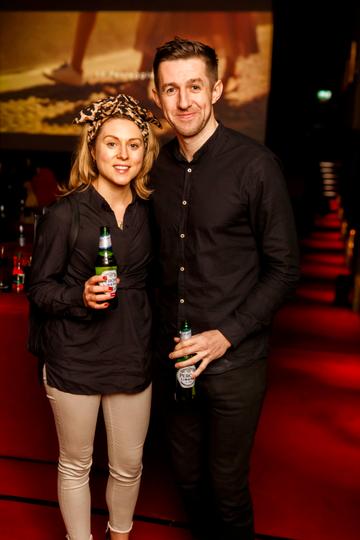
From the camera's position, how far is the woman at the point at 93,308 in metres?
1.85

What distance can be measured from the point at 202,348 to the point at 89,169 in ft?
2.13

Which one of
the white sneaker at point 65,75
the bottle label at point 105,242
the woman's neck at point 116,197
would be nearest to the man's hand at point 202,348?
the bottle label at point 105,242

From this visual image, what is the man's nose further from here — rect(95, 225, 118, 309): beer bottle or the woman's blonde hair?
rect(95, 225, 118, 309): beer bottle

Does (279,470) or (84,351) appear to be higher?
(84,351)

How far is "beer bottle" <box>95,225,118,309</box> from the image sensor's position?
1718 mm

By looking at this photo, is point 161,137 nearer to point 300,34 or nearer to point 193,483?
point 300,34

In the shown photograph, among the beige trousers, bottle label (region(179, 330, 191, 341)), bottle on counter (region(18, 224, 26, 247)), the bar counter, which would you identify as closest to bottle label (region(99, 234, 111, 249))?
bottle label (region(179, 330, 191, 341))

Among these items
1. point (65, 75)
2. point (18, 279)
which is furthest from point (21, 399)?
point (65, 75)

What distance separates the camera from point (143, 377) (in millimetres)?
1967

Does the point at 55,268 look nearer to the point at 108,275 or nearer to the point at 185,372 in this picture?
the point at 108,275

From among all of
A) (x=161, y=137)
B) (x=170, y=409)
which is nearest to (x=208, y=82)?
(x=170, y=409)

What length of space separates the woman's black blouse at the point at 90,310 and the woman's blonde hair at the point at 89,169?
39 mm

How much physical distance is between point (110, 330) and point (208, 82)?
793 millimetres

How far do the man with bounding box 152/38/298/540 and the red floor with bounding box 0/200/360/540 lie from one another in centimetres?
58
